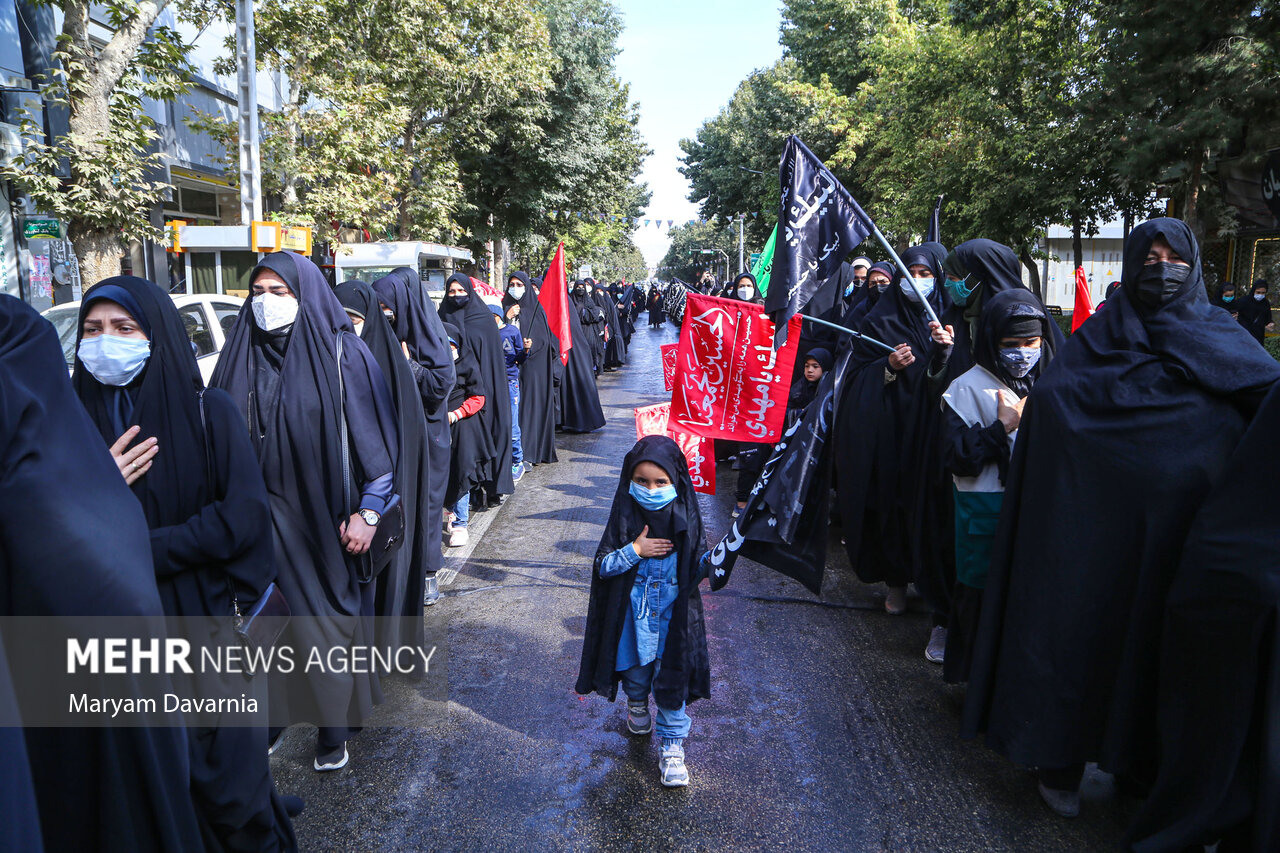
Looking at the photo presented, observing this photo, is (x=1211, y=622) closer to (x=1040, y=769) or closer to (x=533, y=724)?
(x=1040, y=769)

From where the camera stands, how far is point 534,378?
9.41 metres

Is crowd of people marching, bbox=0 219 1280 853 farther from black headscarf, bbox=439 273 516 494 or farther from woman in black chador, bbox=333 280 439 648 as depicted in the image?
black headscarf, bbox=439 273 516 494

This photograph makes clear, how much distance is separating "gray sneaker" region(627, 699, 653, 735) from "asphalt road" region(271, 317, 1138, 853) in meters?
0.05

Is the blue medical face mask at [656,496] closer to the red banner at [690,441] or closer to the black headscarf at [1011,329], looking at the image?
the black headscarf at [1011,329]

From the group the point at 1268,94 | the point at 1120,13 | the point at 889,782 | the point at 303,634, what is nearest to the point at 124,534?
the point at 303,634

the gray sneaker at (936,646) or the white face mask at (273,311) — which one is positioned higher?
the white face mask at (273,311)

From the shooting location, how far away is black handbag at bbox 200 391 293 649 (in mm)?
2561

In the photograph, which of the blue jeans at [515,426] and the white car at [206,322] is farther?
the white car at [206,322]

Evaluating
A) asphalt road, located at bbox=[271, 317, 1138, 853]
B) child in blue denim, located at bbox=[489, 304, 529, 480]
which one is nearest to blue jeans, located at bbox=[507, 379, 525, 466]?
child in blue denim, located at bbox=[489, 304, 529, 480]

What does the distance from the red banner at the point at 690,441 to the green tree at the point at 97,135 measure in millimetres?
7255

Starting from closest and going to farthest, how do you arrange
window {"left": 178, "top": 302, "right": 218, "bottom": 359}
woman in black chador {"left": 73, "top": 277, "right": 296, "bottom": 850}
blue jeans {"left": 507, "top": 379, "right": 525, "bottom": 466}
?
woman in black chador {"left": 73, "top": 277, "right": 296, "bottom": 850}, blue jeans {"left": 507, "top": 379, "right": 525, "bottom": 466}, window {"left": 178, "top": 302, "right": 218, "bottom": 359}

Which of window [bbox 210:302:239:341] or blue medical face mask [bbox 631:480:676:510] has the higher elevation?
window [bbox 210:302:239:341]

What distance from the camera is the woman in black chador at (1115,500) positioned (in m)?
2.86

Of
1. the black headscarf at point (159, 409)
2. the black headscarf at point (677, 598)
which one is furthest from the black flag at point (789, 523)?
the black headscarf at point (159, 409)
